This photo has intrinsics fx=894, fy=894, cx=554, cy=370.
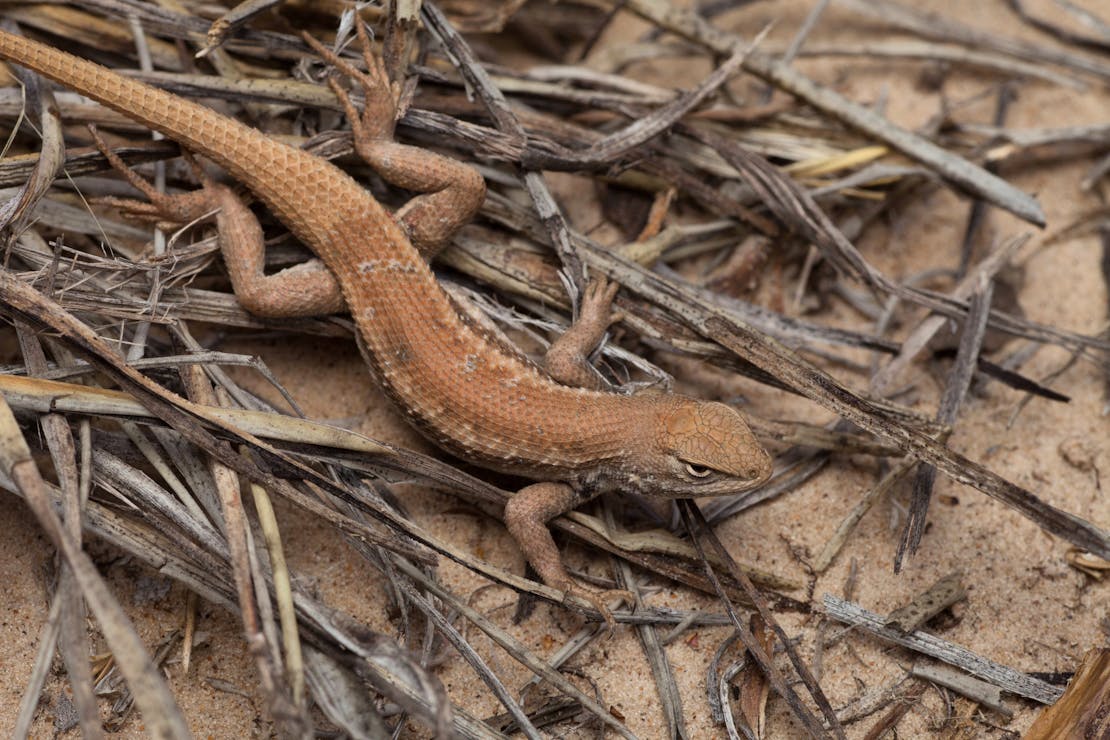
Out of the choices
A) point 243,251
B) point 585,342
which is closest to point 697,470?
point 585,342

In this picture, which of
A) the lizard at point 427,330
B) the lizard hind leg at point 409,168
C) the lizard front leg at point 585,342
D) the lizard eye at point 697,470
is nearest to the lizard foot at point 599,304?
the lizard front leg at point 585,342

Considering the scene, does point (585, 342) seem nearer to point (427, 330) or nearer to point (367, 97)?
point (427, 330)

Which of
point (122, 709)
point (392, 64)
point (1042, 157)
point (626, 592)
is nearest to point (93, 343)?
point (122, 709)

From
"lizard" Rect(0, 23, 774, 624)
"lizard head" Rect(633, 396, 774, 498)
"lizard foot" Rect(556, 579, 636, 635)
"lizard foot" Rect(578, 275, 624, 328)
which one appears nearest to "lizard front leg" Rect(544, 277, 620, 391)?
"lizard foot" Rect(578, 275, 624, 328)

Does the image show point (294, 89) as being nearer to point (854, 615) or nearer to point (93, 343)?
point (93, 343)

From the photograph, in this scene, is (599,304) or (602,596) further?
(599,304)

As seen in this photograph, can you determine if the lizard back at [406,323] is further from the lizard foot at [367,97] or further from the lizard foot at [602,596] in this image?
the lizard foot at [602,596]
